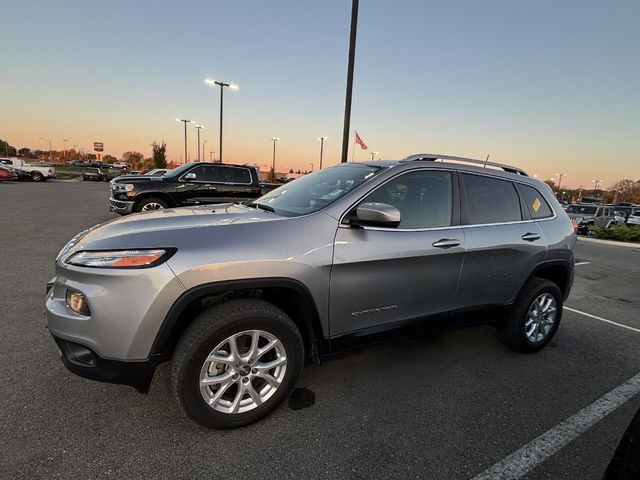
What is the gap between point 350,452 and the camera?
2.15m

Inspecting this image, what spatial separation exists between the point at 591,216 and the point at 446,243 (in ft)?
75.7

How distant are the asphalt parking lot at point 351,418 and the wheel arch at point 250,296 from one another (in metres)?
0.50

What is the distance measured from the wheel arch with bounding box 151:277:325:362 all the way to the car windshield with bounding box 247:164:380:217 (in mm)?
543

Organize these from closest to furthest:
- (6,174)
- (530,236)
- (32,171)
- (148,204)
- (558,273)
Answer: (530,236) → (558,273) → (148,204) → (6,174) → (32,171)

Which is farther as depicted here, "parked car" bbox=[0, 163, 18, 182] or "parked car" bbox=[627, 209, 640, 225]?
"parked car" bbox=[0, 163, 18, 182]

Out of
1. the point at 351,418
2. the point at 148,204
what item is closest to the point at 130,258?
the point at 351,418

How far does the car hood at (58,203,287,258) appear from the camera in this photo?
Answer: 2.12 m

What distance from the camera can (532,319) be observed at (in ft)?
11.7

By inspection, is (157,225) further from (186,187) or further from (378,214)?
(186,187)

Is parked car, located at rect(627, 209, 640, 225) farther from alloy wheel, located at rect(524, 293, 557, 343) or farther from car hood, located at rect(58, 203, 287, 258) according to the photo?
car hood, located at rect(58, 203, 287, 258)

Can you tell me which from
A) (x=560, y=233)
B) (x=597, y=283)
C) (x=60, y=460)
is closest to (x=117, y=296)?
(x=60, y=460)

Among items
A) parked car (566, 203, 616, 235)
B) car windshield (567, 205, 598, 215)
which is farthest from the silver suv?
car windshield (567, 205, 598, 215)

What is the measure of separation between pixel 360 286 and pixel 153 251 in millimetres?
1323

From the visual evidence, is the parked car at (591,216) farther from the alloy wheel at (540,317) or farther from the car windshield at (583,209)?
the alloy wheel at (540,317)
